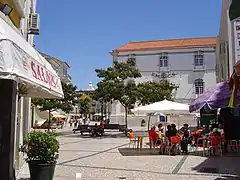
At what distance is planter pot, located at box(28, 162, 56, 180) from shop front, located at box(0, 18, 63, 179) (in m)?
0.72

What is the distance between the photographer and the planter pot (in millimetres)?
7402

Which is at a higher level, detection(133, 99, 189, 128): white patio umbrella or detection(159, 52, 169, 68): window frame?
detection(159, 52, 169, 68): window frame

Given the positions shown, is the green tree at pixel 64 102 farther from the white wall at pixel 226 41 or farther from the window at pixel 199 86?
the window at pixel 199 86

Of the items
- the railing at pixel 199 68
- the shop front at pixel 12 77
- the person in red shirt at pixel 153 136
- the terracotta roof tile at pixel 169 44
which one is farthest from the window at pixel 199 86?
the shop front at pixel 12 77

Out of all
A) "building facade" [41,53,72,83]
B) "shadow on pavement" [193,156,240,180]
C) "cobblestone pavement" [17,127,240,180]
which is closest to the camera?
"cobblestone pavement" [17,127,240,180]

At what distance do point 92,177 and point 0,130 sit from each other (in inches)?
139

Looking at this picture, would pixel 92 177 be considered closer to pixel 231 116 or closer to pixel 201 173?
pixel 201 173

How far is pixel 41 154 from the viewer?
7.55 metres

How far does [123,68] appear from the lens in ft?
92.8

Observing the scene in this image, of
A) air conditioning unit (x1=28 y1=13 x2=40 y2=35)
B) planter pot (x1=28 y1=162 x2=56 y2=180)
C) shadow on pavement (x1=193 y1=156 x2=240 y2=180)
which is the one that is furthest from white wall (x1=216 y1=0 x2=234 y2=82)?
planter pot (x1=28 y1=162 x2=56 y2=180)

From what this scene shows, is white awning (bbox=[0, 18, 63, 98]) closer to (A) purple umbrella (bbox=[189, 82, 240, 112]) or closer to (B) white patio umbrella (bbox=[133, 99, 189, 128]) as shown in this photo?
(A) purple umbrella (bbox=[189, 82, 240, 112])

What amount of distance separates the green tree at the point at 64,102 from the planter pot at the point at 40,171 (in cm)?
2352

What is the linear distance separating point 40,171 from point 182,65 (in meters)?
55.9

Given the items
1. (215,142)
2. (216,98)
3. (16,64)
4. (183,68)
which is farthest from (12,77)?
(183,68)
